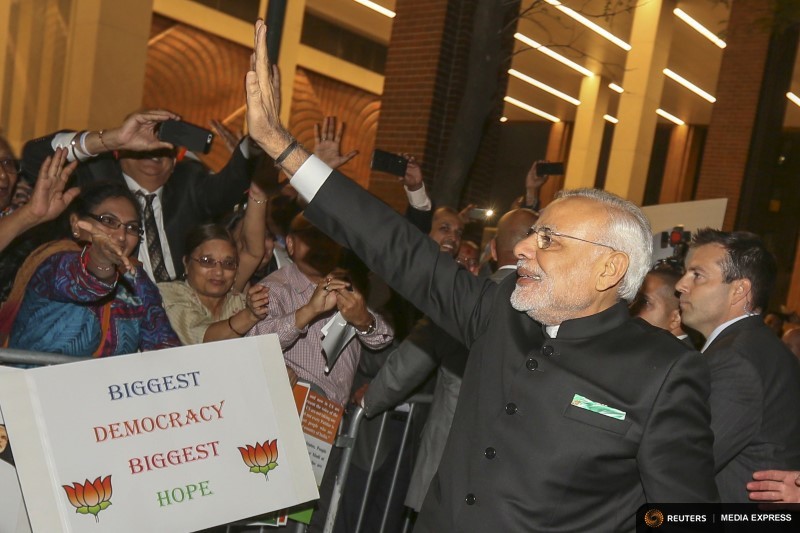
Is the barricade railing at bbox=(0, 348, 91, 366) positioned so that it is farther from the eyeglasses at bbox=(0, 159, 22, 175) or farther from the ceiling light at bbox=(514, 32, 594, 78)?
the ceiling light at bbox=(514, 32, 594, 78)

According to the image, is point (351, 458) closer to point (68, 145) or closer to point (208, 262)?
point (208, 262)

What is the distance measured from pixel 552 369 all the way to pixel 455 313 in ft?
1.14

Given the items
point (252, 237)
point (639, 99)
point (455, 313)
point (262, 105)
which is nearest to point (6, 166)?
point (252, 237)

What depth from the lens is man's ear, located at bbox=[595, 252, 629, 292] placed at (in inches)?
102

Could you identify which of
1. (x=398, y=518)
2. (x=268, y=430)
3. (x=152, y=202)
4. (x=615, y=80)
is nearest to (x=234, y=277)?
(x=152, y=202)

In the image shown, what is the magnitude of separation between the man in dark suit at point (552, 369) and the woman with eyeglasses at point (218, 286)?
1314 millimetres

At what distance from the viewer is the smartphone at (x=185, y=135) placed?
4055 mm

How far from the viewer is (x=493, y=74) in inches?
266

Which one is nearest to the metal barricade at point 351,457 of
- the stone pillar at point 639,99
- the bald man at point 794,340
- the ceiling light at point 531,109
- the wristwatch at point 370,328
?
the wristwatch at point 370,328

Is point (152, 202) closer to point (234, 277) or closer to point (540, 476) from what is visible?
point (234, 277)

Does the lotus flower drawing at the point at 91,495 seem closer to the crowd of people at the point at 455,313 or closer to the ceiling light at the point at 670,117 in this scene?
the crowd of people at the point at 455,313

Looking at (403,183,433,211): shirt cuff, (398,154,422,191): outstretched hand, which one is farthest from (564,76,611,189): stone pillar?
(398,154,422,191): outstretched hand

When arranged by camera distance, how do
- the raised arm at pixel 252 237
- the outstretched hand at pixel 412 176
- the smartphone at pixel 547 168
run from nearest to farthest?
1. the raised arm at pixel 252 237
2. the outstretched hand at pixel 412 176
3. the smartphone at pixel 547 168

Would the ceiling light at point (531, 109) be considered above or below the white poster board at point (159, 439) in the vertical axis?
above
